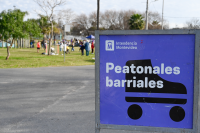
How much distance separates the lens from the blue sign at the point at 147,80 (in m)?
2.78

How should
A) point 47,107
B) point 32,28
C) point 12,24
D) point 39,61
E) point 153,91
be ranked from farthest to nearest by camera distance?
point 32,28, point 39,61, point 12,24, point 47,107, point 153,91

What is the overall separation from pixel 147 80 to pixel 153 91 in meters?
0.14

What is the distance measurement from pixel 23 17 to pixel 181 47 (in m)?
19.5

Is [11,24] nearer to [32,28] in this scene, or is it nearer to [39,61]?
[32,28]

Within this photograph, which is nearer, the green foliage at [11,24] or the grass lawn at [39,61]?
the grass lawn at [39,61]

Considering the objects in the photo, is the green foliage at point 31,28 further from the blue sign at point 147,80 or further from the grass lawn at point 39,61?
the blue sign at point 147,80

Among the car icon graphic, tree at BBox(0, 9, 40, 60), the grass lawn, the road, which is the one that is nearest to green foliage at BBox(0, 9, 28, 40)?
tree at BBox(0, 9, 40, 60)

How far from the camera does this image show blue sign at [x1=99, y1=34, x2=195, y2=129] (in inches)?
109

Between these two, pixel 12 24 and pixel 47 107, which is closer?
pixel 47 107

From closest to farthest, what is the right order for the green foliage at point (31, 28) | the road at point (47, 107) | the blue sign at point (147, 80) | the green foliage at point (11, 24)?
the blue sign at point (147, 80) < the road at point (47, 107) < the green foliage at point (11, 24) < the green foliage at point (31, 28)

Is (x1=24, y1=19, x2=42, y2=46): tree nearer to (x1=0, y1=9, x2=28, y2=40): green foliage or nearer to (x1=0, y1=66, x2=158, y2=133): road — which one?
(x1=0, y1=9, x2=28, y2=40): green foliage

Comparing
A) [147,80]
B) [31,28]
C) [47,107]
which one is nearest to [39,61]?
[31,28]

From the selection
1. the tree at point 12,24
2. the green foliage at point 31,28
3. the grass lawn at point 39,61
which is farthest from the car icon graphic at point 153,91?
the green foliage at point 31,28

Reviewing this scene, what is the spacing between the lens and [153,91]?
284cm
